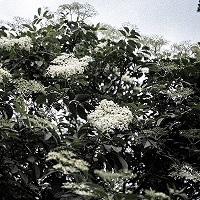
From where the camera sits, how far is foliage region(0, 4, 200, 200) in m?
3.07

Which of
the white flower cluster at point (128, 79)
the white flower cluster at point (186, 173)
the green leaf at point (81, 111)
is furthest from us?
the white flower cluster at point (128, 79)

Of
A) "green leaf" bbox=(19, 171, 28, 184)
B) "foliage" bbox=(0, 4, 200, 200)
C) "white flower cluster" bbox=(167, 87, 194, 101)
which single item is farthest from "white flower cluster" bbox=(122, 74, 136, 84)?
"green leaf" bbox=(19, 171, 28, 184)

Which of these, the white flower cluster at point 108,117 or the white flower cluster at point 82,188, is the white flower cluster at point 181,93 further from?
the white flower cluster at point 82,188

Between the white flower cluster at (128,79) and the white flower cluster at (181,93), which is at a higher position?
the white flower cluster at (128,79)

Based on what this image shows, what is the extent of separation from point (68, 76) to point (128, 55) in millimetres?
1170

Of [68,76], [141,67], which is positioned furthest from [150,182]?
[141,67]

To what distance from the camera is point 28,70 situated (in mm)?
4309

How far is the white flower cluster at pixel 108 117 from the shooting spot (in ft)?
9.67

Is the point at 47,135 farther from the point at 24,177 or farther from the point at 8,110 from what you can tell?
the point at 8,110

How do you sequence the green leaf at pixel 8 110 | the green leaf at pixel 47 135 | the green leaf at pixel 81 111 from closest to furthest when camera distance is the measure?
the green leaf at pixel 47 135, the green leaf at pixel 8 110, the green leaf at pixel 81 111

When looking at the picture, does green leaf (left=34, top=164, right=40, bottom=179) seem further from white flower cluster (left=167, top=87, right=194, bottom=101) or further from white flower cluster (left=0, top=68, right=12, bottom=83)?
white flower cluster (left=167, top=87, right=194, bottom=101)

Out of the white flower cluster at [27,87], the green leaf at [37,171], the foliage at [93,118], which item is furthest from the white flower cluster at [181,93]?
the green leaf at [37,171]

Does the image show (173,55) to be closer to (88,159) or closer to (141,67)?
(141,67)

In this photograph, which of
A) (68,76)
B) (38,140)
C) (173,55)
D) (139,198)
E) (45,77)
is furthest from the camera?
(173,55)
